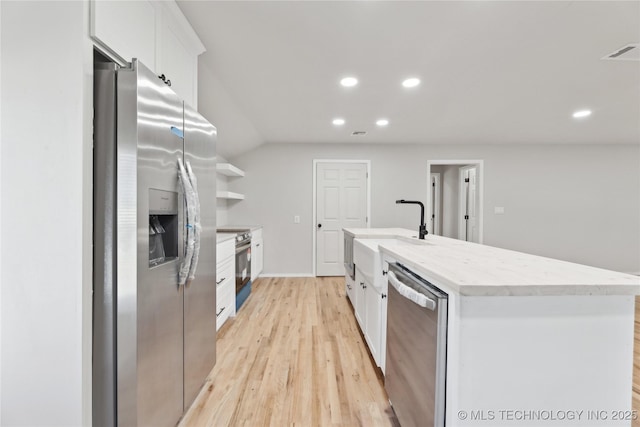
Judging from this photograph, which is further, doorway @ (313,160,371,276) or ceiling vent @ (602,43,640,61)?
doorway @ (313,160,371,276)

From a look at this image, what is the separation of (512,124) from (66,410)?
5.02 metres

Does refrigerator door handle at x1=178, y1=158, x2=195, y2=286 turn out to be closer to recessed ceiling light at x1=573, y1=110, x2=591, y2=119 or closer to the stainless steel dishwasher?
the stainless steel dishwasher

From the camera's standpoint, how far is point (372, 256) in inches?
83.2

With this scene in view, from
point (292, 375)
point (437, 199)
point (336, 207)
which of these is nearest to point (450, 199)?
point (437, 199)

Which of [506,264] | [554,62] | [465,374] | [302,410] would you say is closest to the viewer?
[465,374]

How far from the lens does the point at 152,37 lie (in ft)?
4.75

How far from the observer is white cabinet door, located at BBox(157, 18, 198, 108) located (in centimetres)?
156

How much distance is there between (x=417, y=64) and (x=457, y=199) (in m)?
5.23

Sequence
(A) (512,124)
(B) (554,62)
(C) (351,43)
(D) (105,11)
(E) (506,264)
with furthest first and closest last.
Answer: (A) (512,124), (B) (554,62), (C) (351,43), (E) (506,264), (D) (105,11)

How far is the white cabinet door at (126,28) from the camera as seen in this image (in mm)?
1077

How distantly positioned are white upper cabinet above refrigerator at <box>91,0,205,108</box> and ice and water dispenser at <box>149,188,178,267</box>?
0.59 m

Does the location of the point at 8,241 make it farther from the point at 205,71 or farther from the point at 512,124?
the point at 512,124

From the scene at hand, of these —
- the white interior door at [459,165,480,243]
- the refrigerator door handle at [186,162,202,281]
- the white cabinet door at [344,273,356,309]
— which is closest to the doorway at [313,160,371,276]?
the white cabinet door at [344,273,356,309]

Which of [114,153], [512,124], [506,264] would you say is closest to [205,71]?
[114,153]
